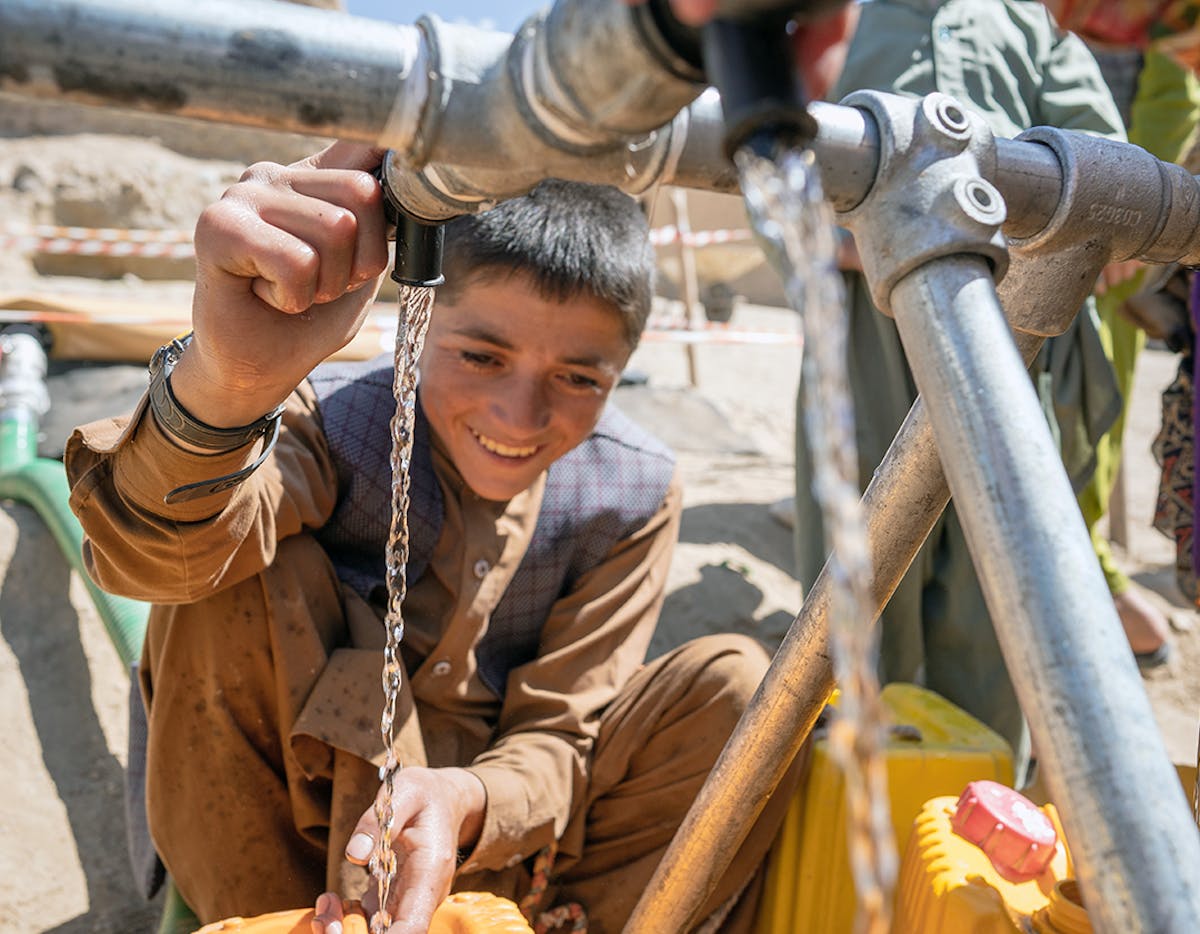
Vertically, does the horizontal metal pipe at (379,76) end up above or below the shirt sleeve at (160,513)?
above

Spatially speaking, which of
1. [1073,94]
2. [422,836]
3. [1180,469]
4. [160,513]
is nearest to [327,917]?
[422,836]

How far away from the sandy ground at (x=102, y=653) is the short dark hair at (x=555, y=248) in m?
1.17

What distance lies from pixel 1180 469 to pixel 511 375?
1911 mm

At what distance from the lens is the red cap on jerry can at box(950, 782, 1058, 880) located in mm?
1141

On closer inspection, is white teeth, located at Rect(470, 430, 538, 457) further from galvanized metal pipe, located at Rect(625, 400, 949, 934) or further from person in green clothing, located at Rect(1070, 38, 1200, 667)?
person in green clothing, located at Rect(1070, 38, 1200, 667)

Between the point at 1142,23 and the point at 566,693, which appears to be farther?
the point at 566,693

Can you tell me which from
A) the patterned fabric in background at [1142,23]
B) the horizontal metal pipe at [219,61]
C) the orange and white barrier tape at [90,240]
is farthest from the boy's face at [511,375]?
the orange and white barrier tape at [90,240]

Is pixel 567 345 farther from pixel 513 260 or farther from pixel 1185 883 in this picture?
pixel 1185 883

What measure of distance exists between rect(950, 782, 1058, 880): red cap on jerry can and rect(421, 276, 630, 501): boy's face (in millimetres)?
718

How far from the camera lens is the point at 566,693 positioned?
5.30 ft

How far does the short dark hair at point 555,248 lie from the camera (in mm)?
1515

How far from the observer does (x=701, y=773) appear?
150 centimetres

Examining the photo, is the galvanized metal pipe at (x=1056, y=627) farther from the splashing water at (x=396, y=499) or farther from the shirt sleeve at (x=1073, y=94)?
the shirt sleeve at (x=1073, y=94)

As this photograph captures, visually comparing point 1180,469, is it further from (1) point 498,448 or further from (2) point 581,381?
(1) point 498,448
